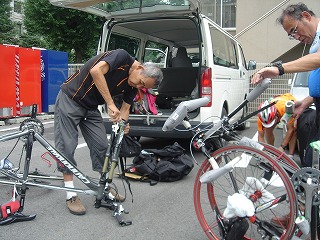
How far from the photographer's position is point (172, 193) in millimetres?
4379

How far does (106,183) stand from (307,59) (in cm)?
200

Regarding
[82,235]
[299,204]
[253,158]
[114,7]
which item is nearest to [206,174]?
[253,158]

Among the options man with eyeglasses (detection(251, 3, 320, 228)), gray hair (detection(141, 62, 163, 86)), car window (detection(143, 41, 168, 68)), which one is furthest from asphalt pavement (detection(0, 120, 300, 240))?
car window (detection(143, 41, 168, 68))

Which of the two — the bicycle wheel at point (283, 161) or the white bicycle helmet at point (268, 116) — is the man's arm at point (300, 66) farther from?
the white bicycle helmet at point (268, 116)

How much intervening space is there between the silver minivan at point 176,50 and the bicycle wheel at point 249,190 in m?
1.35

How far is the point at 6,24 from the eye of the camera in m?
26.3

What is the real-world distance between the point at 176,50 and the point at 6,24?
22.4 meters

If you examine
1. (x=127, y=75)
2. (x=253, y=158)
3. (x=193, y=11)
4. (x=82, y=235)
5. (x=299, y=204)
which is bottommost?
(x=82, y=235)

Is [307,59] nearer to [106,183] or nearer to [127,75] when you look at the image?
[127,75]

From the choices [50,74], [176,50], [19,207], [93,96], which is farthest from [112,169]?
[50,74]

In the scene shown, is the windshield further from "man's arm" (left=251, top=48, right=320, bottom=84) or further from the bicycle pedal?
the bicycle pedal

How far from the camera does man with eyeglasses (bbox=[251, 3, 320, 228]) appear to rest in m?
2.53

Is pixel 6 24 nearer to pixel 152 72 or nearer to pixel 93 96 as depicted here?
pixel 93 96

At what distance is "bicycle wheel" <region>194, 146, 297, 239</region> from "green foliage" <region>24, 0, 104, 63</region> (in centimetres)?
1785
